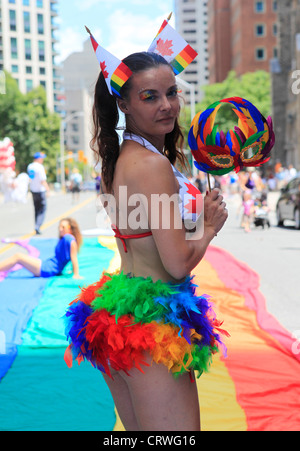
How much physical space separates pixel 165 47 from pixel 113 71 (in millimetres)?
346

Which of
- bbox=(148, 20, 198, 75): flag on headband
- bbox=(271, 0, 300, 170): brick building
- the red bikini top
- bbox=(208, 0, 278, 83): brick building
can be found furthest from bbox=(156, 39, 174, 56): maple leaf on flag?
bbox=(208, 0, 278, 83): brick building

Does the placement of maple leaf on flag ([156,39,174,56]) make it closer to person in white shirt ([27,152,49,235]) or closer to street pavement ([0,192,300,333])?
street pavement ([0,192,300,333])

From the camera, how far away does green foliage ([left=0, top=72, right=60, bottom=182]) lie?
194 ft

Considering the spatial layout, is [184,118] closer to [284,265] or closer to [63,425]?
[63,425]

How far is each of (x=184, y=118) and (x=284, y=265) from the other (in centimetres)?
770

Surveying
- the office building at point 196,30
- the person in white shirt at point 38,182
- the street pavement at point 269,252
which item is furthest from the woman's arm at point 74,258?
the office building at point 196,30

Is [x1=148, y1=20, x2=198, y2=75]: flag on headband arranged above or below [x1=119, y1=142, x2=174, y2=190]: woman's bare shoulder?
above

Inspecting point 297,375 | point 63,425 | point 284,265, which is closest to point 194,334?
point 63,425

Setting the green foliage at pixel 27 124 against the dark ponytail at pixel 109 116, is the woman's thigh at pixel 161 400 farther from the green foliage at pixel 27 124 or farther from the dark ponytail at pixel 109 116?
the green foliage at pixel 27 124

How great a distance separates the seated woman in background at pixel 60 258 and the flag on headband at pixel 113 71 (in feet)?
20.4

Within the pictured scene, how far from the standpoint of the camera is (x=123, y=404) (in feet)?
7.34

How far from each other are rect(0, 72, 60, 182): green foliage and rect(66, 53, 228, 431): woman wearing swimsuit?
58363mm

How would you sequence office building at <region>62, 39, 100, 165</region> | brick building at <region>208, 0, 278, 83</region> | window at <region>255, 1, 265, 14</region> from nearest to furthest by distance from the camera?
1. brick building at <region>208, 0, 278, 83</region>
2. window at <region>255, 1, 265, 14</region>
3. office building at <region>62, 39, 100, 165</region>

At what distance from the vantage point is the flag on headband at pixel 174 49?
7.80ft
